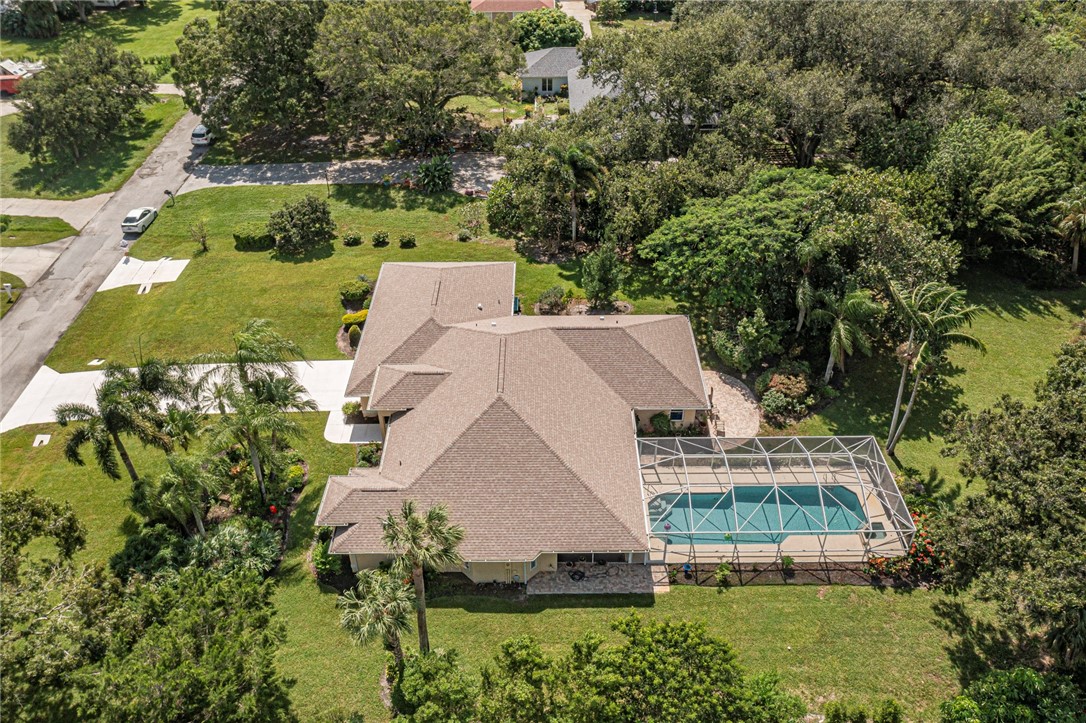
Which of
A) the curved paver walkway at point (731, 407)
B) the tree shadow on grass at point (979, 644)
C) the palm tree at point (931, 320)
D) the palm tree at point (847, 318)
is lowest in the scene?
the curved paver walkway at point (731, 407)

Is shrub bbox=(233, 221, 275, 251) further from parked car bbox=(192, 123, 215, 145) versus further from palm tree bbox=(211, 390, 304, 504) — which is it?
palm tree bbox=(211, 390, 304, 504)

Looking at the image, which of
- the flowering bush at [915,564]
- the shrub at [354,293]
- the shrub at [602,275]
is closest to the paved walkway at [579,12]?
the shrub at [602,275]

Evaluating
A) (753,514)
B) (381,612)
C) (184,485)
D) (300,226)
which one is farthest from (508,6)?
(381,612)

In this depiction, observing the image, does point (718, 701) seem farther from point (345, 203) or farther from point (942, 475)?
point (345, 203)

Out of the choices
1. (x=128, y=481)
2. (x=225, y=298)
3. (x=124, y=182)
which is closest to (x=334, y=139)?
A: (x=124, y=182)

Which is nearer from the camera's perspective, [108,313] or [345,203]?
[108,313]

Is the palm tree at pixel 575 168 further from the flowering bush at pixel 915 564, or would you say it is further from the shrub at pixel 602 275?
the flowering bush at pixel 915 564
